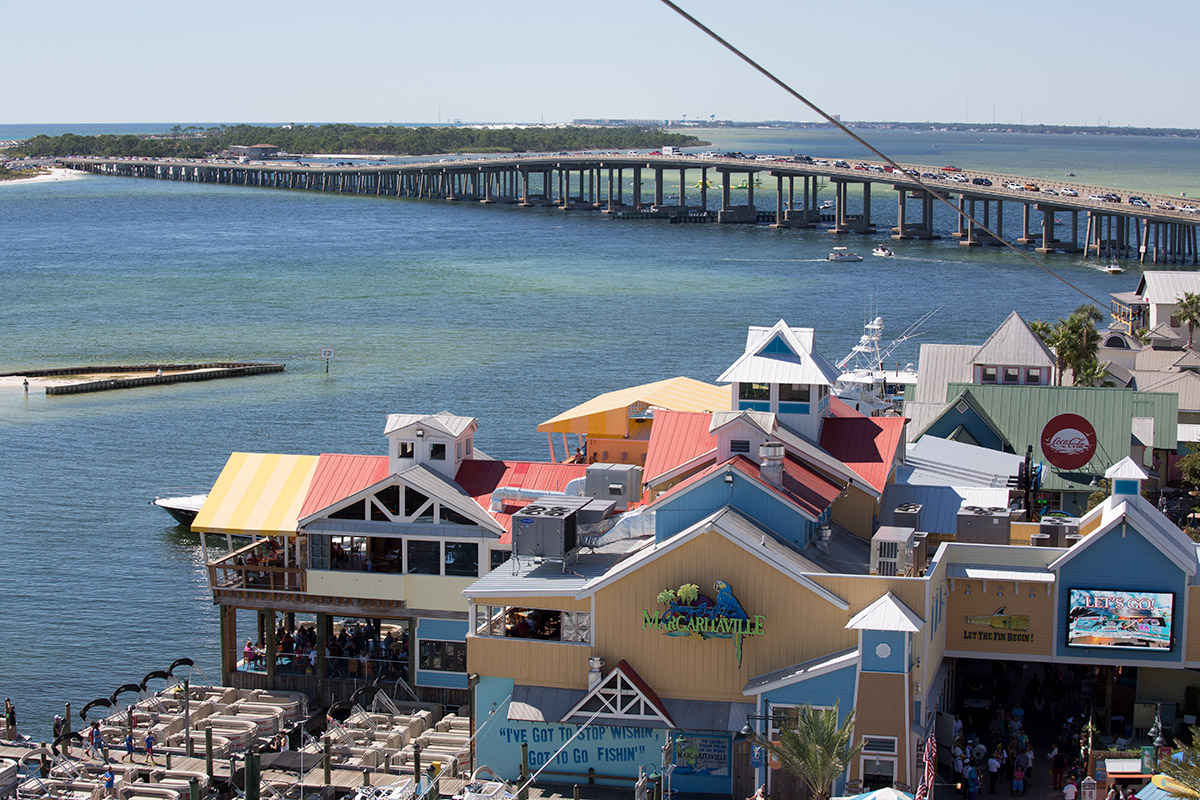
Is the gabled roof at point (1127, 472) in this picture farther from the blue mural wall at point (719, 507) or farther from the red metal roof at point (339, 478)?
the red metal roof at point (339, 478)

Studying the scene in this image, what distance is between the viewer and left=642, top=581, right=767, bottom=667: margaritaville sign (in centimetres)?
2923

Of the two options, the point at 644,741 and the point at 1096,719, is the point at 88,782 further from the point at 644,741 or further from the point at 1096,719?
the point at 1096,719

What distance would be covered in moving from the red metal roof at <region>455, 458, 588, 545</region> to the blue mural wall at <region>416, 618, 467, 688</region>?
258 cm

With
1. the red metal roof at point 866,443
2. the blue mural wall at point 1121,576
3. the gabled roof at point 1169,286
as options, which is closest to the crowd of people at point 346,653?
the red metal roof at point 866,443

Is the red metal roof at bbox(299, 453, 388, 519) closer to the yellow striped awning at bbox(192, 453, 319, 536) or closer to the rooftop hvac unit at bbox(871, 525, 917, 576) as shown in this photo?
the yellow striped awning at bbox(192, 453, 319, 536)

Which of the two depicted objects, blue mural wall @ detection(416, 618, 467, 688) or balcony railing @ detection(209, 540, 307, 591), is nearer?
blue mural wall @ detection(416, 618, 467, 688)

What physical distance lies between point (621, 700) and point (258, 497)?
42.5 feet

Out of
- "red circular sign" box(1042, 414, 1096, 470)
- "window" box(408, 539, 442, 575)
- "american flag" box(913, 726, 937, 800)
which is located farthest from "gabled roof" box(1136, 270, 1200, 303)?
"american flag" box(913, 726, 937, 800)

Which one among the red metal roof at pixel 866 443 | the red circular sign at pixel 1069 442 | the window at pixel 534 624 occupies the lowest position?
the window at pixel 534 624

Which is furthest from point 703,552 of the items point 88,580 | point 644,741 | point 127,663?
point 88,580

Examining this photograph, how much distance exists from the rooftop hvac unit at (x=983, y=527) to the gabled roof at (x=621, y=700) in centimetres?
869

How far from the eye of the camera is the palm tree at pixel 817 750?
26297mm

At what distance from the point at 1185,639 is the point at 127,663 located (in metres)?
28.0

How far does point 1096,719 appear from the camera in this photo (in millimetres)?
31891
